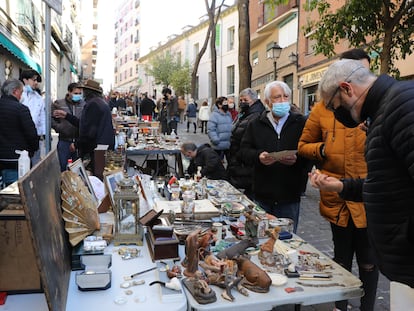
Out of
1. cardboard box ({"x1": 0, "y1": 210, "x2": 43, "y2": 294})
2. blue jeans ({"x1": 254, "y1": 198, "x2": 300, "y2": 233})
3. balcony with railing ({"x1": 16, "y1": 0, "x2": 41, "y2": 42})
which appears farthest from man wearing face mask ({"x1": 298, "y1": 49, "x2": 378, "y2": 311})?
balcony with railing ({"x1": 16, "y1": 0, "x2": 41, "y2": 42})

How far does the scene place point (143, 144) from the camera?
7172 mm

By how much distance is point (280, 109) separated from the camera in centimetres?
300

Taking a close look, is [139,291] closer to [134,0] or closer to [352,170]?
[352,170]

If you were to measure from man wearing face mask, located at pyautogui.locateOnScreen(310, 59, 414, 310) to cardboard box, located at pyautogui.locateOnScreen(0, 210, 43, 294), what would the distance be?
1306 millimetres

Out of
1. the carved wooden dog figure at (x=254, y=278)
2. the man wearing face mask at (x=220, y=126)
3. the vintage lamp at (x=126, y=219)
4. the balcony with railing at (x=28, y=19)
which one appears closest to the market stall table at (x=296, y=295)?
the carved wooden dog figure at (x=254, y=278)

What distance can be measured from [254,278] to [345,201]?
1.09 m

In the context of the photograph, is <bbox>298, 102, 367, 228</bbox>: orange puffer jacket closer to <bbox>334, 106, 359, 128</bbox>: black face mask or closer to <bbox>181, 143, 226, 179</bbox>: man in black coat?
<bbox>334, 106, 359, 128</bbox>: black face mask

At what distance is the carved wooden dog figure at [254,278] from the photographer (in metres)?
1.60

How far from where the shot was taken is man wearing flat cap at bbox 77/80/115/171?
15.3 feet

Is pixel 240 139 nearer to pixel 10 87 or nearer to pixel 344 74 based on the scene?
pixel 10 87

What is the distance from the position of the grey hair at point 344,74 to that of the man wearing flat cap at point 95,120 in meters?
3.43

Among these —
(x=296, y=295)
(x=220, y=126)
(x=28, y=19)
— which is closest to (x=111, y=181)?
(x=296, y=295)

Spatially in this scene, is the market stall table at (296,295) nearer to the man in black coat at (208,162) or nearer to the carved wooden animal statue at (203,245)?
the carved wooden animal statue at (203,245)

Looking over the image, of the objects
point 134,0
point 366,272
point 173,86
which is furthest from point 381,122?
point 134,0
